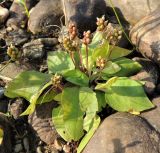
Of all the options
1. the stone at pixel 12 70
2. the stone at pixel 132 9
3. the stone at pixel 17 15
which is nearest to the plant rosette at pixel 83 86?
the stone at pixel 12 70

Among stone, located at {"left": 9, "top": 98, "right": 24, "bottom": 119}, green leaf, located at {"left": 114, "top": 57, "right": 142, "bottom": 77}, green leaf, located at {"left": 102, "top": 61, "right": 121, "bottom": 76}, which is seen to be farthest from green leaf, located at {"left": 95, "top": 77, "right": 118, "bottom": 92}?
stone, located at {"left": 9, "top": 98, "right": 24, "bottom": 119}

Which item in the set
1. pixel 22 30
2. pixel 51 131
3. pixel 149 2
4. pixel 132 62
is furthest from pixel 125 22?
pixel 51 131

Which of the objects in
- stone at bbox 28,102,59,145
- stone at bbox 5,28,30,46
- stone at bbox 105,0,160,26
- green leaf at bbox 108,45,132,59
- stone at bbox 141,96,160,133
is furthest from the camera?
stone at bbox 5,28,30,46

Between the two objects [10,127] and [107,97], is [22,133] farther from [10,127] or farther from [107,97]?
[107,97]

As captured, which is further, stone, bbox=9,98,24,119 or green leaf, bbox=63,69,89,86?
stone, bbox=9,98,24,119

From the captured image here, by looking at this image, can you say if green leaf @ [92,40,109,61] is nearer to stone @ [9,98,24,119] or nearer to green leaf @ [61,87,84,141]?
green leaf @ [61,87,84,141]

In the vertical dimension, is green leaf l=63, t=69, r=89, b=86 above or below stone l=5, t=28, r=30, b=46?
below
